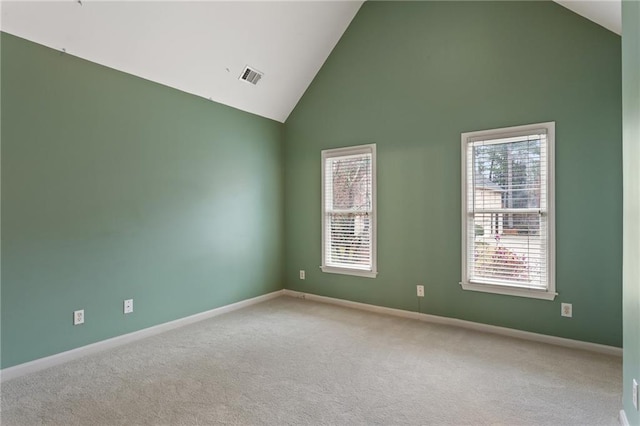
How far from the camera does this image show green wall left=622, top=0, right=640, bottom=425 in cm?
162

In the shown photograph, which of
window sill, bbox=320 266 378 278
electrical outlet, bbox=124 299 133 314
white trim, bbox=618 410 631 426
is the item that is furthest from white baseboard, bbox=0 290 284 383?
white trim, bbox=618 410 631 426

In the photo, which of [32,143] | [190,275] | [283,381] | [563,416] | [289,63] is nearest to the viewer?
[563,416]

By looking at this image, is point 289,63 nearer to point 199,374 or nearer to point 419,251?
point 419,251

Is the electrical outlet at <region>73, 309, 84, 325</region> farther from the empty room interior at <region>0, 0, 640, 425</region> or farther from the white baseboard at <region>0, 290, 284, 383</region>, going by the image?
the white baseboard at <region>0, 290, 284, 383</region>

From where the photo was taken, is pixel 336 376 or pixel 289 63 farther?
pixel 289 63

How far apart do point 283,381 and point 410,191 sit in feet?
8.10

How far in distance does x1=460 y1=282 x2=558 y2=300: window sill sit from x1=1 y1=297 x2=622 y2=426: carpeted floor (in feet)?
1.42

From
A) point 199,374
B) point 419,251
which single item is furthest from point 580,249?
point 199,374

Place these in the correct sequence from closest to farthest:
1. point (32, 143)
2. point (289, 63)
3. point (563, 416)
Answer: point (563, 416) → point (32, 143) → point (289, 63)

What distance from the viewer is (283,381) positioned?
249 cm

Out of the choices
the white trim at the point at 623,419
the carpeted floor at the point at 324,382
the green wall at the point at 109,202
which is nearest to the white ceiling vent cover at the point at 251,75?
the green wall at the point at 109,202

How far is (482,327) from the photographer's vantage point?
3.54 meters

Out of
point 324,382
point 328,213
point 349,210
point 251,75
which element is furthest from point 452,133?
point 324,382

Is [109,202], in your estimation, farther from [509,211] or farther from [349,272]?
[509,211]
